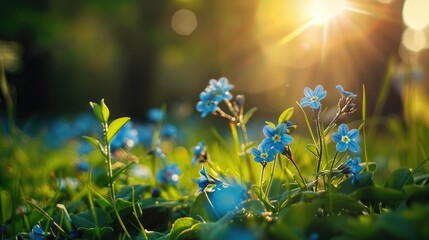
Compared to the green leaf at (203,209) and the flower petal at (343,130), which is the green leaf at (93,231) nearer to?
the green leaf at (203,209)

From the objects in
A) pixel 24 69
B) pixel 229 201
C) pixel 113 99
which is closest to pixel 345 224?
pixel 229 201

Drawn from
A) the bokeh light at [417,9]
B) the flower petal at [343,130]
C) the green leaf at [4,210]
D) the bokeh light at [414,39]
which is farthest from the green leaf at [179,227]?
the bokeh light at [414,39]

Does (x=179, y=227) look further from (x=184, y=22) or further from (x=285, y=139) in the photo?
(x=184, y=22)

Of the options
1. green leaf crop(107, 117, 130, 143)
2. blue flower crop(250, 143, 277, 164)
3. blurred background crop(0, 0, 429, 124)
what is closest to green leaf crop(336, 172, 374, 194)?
blue flower crop(250, 143, 277, 164)

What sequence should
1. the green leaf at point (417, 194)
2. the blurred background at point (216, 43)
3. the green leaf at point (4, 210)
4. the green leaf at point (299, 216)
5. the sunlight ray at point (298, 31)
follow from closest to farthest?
the green leaf at point (299, 216), the green leaf at point (417, 194), the green leaf at point (4, 210), the sunlight ray at point (298, 31), the blurred background at point (216, 43)

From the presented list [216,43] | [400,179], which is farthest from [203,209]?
[216,43]

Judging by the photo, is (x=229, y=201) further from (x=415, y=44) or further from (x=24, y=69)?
(x=24, y=69)
